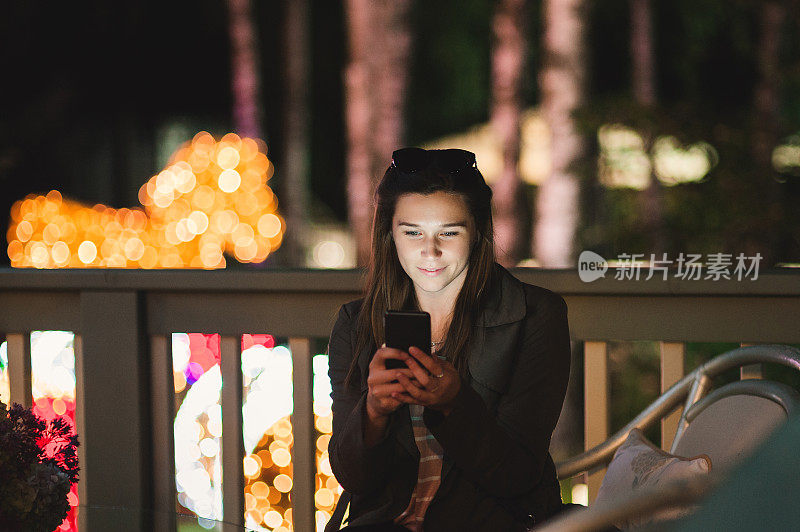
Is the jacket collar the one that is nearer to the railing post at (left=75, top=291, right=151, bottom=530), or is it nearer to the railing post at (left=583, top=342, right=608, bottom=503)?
the railing post at (left=583, top=342, right=608, bottom=503)

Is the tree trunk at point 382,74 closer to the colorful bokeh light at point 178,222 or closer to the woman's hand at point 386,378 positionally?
the colorful bokeh light at point 178,222

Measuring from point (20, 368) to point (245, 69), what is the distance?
9.08 m

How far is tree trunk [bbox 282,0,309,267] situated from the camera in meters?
11.1

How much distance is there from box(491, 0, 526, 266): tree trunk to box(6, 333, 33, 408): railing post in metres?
5.75

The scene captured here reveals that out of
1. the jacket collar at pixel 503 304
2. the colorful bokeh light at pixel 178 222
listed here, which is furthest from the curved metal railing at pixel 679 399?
the colorful bokeh light at pixel 178 222

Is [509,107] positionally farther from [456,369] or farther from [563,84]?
[456,369]

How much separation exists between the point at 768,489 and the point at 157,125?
1315 centimetres

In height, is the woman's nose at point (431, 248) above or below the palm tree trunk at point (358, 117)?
below

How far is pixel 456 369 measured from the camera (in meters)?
1.80

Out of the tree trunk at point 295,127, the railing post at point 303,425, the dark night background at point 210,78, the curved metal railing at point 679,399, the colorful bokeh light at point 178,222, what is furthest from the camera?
the tree trunk at point 295,127

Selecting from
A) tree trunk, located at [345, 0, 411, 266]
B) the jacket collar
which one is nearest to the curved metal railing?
the jacket collar

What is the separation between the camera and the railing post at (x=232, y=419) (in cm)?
245

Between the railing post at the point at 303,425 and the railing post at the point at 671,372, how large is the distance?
986 mm

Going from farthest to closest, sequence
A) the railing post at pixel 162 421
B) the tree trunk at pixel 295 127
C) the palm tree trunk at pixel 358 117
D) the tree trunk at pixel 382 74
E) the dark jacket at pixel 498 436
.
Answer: the tree trunk at pixel 295 127
the palm tree trunk at pixel 358 117
the tree trunk at pixel 382 74
the railing post at pixel 162 421
the dark jacket at pixel 498 436
